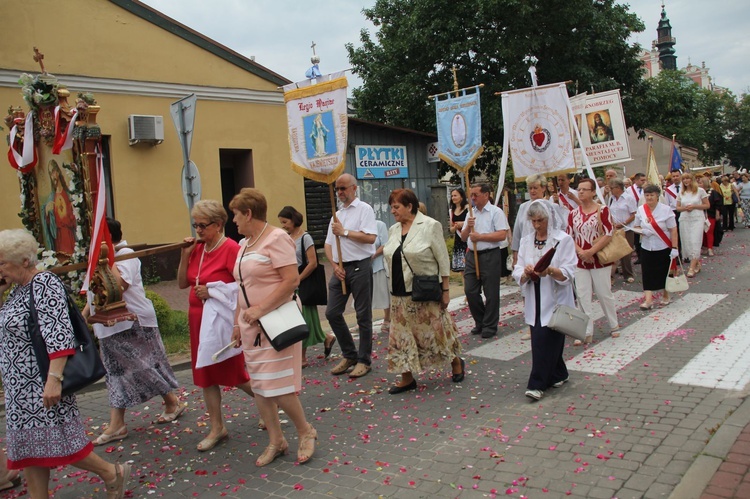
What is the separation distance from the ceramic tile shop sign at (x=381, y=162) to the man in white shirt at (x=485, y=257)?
11.5m

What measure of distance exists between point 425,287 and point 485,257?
2778mm

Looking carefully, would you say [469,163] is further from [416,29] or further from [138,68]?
[416,29]

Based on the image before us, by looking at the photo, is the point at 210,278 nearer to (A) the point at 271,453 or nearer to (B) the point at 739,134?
(A) the point at 271,453

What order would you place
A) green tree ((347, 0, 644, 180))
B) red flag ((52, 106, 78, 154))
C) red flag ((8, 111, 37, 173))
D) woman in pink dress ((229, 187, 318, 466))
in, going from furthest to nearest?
1. green tree ((347, 0, 644, 180))
2. red flag ((8, 111, 37, 173))
3. red flag ((52, 106, 78, 154))
4. woman in pink dress ((229, 187, 318, 466))

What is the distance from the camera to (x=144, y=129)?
46.7 feet

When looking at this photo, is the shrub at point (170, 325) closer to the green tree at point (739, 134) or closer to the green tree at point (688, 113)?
the green tree at point (688, 113)

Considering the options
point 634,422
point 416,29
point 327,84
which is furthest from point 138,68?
point 634,422

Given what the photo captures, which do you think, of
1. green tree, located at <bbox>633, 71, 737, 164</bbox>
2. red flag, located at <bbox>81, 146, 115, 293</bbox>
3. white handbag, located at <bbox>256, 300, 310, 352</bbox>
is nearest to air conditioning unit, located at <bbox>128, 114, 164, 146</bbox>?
red flag, located at <bbox>81, 146, 115, 293</bbox>

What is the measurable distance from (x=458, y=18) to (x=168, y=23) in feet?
31.0

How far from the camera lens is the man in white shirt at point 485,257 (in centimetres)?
861

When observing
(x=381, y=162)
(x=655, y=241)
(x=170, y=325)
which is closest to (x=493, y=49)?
(x=381, y=162)

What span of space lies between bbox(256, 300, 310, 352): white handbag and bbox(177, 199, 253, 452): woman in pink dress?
78 centimetres

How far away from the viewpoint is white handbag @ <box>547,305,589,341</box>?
5.81 meters

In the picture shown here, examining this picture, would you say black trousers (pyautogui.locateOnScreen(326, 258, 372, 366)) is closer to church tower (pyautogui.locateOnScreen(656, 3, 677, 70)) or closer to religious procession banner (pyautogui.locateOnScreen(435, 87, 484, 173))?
religious procession banner (pyautogui.locateOnScreen(435, 87, 484, 173))
